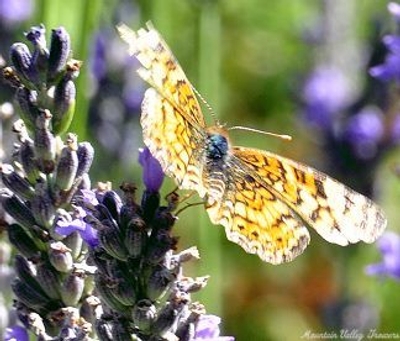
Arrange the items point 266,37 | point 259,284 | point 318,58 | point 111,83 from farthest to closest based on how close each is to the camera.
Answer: point 266,37, point 318,58, point 259,284, point 111,83

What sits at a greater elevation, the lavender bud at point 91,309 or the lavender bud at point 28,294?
the lavender bud at point 28,294

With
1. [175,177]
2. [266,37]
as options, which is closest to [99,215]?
[175,177]

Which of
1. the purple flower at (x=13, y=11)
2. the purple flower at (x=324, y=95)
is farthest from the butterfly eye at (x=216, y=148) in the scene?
the purple flower at (x=324, y=95)

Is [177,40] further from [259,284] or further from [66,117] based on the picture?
[66,117]

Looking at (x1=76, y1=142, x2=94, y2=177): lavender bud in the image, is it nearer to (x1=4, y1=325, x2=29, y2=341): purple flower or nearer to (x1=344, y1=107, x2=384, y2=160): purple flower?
(x1=4, y1=325, x2=29, y2=341): purple flower

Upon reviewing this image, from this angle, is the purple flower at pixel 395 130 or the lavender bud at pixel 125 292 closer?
the lavender bud at pixel 125 292

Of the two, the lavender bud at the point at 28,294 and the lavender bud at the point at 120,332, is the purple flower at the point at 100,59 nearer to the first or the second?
the lavender bud at the point at 28,294
